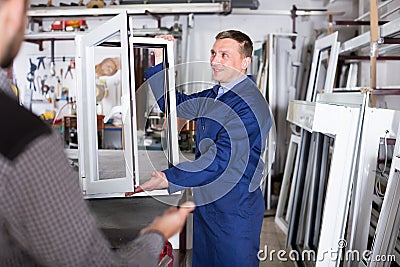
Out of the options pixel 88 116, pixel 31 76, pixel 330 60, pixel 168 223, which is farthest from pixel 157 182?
pixel 31 76

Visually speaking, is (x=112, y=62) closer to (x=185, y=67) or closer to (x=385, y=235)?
(x=185, y=67)

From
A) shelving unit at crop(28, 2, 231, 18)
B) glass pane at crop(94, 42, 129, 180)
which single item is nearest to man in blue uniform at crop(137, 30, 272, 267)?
shelving unit at crop(28, 2, 231, 18)

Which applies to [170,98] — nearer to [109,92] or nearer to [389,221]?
[389,221]

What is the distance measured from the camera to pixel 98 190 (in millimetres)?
1857

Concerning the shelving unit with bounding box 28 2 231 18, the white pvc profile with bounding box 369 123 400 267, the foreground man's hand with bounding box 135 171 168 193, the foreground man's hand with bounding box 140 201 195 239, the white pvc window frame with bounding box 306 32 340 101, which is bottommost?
the white pvc profile with bounding box 369 123 400 267

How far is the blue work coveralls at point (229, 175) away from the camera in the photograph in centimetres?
186

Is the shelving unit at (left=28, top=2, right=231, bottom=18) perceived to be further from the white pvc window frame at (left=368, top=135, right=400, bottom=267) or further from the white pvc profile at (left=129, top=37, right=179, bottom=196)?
the white pvc window frame at (left=368, top=135, right=400, bottom=267)

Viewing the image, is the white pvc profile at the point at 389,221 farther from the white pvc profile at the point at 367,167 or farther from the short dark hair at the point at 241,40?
the short dark hair at the point at 241,40

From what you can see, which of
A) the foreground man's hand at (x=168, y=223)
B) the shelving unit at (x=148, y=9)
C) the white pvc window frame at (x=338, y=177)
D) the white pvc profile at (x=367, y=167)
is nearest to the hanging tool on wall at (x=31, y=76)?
the shelving unit at (x=148, y=9)

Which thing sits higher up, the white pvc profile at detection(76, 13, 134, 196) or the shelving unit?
the shelving unit

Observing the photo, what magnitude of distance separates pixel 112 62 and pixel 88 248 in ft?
13.7

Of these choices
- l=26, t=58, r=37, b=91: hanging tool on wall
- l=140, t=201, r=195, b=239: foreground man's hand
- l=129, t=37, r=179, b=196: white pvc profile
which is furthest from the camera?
l=26, t=58, r=37, b=91: hanging tool on wall

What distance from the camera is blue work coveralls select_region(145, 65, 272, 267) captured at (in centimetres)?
186

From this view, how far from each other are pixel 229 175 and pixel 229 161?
8 cm
